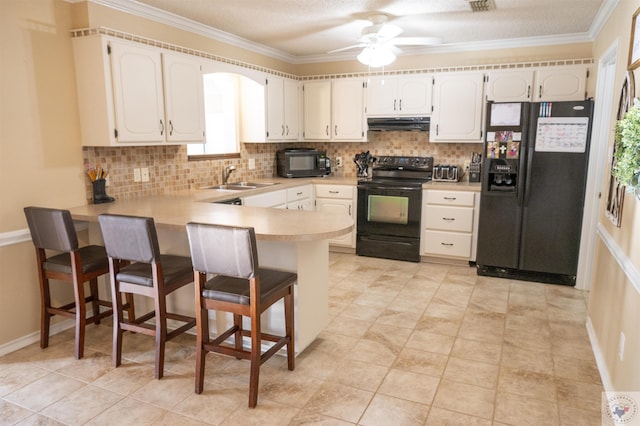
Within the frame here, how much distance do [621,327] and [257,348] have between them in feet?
6.16

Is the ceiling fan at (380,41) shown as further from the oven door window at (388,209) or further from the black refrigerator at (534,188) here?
the oven door window at (388,209)

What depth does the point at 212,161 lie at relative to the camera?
459cm

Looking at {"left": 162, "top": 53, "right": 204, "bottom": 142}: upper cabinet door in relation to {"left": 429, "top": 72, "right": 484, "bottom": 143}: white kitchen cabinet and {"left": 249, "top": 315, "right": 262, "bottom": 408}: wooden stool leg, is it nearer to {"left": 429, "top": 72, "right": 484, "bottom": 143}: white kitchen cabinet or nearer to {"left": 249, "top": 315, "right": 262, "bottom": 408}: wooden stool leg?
{"left": 249, "top": 315, "right": 262, "bottom": 408}: wooden stool leg

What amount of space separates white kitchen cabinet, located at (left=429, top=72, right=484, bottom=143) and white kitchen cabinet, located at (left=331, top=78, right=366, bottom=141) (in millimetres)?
868

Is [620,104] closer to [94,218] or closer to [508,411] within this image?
[508,411]

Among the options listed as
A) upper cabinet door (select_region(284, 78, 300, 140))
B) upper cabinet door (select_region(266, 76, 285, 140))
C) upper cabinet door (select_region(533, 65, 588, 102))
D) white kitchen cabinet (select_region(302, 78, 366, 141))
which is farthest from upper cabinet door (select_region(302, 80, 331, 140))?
upper cabinet door (select_region(533, 65, 588, 102))

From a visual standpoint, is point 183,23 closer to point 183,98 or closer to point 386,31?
point 183,98

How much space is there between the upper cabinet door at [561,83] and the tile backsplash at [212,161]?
0.87 meters

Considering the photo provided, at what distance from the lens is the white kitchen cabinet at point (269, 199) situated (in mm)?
4141

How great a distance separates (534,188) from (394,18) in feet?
6.69

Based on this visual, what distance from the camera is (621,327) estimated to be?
224 cm

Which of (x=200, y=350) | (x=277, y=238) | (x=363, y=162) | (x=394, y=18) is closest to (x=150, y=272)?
(x=200, y=350)

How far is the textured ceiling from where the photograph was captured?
339 centimetres

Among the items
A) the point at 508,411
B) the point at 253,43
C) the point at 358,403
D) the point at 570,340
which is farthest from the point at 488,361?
the point at 253,43
